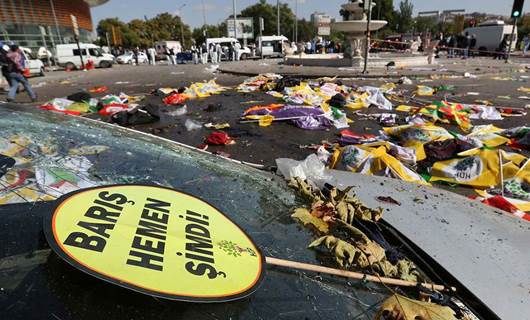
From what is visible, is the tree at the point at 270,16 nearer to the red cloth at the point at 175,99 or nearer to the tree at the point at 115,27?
the tree at the point at 115,27

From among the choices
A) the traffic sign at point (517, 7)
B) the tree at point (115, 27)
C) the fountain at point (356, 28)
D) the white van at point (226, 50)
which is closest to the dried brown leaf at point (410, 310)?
the fountain at point (356, 28)

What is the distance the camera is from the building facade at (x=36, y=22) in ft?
110

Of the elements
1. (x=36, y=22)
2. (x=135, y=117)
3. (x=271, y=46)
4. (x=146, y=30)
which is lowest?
(x=135, y=117)

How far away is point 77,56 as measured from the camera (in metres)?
29.2

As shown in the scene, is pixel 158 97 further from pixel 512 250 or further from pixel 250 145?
pixel 512 250

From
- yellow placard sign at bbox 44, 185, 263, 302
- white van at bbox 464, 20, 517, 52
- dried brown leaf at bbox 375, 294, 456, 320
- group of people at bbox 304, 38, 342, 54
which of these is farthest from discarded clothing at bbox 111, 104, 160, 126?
white van at bbox 464, 20, 517, 52

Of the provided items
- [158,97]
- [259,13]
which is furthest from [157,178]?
[259,13]

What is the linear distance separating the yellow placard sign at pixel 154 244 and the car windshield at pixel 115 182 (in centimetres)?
4

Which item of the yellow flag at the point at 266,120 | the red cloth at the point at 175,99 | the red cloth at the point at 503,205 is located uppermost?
the red cloth at the point at 175,99

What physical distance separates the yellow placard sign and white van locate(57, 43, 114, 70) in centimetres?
3188

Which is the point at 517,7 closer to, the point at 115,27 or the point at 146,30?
the point at 115,27

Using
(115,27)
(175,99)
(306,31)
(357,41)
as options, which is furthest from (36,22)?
(306,31)

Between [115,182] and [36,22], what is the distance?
45032mm

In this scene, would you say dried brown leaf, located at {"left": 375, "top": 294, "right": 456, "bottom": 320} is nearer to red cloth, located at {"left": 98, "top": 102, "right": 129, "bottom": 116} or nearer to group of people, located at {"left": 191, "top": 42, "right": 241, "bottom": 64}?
red cloth, located at {"left": 98, "top": 102, "right": 129, "bottom": 116}
